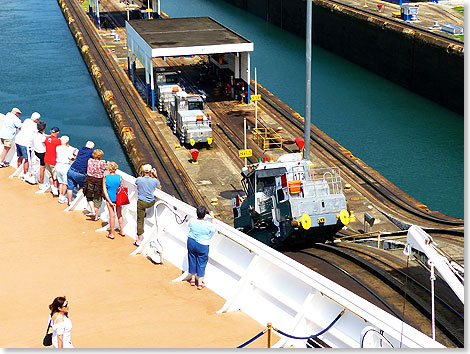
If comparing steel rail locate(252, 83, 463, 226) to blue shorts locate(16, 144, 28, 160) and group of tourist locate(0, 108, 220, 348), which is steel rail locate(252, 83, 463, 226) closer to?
group of tourist locate(0, 108, 220, 348)

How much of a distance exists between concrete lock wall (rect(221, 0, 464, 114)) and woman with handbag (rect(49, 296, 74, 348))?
37.3 meters

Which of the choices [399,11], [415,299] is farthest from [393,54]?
[415,299]

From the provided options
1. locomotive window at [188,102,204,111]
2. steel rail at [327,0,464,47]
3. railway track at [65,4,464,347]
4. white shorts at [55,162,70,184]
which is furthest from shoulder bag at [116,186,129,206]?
steel rail at [327,0,464,47]

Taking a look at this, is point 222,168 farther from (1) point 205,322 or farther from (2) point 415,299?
(1) point 205,322

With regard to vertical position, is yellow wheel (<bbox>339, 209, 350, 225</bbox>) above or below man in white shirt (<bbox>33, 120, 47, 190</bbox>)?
below

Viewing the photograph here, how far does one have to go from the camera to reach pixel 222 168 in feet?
100

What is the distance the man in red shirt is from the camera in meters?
15.7

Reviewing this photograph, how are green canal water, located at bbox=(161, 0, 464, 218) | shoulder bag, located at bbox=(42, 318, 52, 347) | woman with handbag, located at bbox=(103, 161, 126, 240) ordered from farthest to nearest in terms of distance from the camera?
green canal water, located at bbox=(161, 0, 464, 218), woman with handbag, located at bbox=(103, 161, 126, 240), shoulder bag, located at bbox=(42, 318, 52, 347)

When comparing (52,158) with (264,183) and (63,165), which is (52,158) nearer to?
(63,165)

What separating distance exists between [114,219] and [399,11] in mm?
49203

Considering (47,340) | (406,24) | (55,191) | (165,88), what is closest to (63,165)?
(55,191)

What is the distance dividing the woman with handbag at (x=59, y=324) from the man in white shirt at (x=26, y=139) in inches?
325

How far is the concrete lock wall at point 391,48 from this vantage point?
44.1m

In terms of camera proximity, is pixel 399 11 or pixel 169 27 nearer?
pixel 169 27
